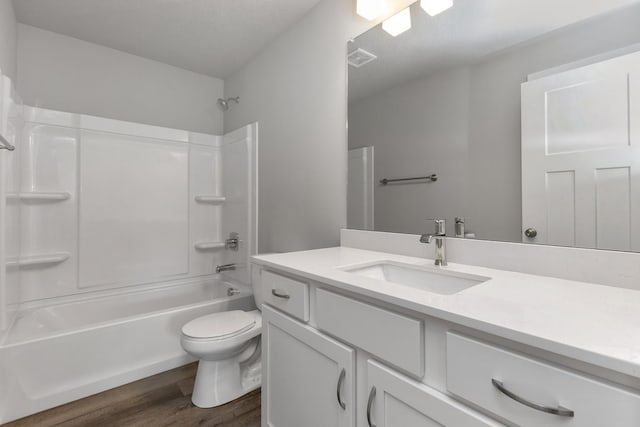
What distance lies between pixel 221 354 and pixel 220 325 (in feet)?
0.53

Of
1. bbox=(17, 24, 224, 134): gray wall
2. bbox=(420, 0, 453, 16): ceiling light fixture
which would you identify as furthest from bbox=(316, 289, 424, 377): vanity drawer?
bbox=(17, 24, 224, 134): gray wall

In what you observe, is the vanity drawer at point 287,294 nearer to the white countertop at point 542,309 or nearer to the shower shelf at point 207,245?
the white countertop at point 542,309

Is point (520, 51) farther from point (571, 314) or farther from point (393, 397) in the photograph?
point (393, 397)

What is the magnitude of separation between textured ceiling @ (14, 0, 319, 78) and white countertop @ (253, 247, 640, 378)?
191 centimetres

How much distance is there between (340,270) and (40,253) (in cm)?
234

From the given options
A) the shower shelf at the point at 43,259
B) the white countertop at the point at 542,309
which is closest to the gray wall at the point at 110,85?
the shower shelf at the point at 43,259

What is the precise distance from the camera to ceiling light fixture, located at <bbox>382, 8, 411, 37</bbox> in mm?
1477

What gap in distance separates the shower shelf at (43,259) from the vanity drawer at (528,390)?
2576 millimetres

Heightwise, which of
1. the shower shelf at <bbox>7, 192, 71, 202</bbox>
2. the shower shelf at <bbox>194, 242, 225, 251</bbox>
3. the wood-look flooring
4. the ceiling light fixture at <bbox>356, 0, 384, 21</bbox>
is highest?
the ceiling light fixture at <bbox>356, 0, 384, 21</bbox>

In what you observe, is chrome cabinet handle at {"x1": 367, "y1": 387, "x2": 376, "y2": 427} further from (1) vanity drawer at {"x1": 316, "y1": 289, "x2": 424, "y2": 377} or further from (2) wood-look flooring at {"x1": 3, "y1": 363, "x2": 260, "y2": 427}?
(2) wood-look flooring at {"x1": 3, "y1": 363, "x2": 260, "y2": 427}

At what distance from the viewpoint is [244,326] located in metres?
1.70

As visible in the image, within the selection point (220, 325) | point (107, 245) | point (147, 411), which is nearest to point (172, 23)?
point (107, 245)

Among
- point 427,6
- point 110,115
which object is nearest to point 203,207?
point 110,115

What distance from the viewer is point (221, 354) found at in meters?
1.61
